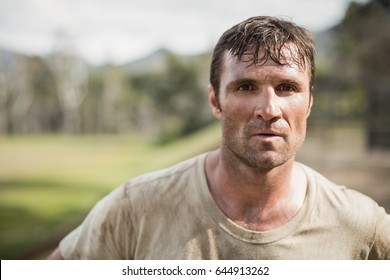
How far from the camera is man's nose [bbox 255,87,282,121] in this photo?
128 cm

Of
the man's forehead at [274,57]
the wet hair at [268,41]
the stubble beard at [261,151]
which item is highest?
the wet hair at [268,41]

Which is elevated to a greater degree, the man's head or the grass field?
the man's head

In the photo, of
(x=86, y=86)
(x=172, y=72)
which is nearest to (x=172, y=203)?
(x=172, y=72)

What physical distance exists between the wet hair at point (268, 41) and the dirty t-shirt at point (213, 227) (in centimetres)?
39

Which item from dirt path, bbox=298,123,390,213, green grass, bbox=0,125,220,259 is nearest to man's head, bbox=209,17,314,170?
green grass, bbox=0,125,220,259

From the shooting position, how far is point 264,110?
4.20 ft

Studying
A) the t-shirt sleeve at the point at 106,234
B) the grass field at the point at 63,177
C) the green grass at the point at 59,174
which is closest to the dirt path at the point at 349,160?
the grass field at the point at 63,177

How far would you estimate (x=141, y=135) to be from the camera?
156 inches

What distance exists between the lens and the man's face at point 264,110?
4.21ft

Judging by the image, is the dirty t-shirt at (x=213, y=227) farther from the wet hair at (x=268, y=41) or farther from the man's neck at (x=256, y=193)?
the wet hair at (x=268, y=41)

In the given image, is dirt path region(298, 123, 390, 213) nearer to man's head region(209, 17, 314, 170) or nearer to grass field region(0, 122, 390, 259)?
grass field region(0, 122, 390, 259)

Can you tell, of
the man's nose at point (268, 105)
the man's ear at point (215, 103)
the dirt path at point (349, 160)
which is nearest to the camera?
the man's nose at point (268, 105)

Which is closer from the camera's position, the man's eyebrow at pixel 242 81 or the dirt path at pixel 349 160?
the man's eyebrow at pixel 242 81

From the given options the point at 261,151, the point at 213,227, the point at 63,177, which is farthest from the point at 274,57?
the point at 63,177
